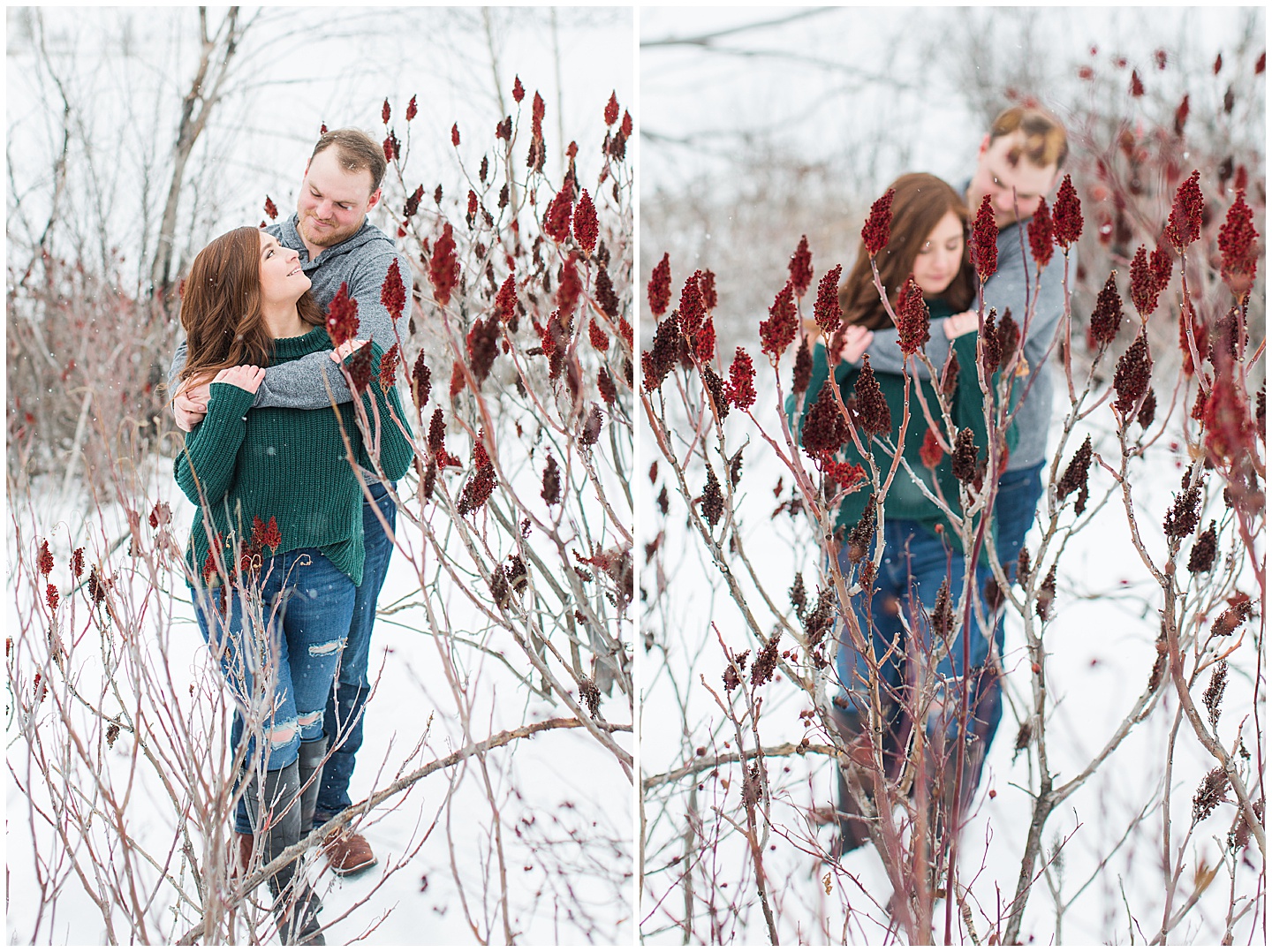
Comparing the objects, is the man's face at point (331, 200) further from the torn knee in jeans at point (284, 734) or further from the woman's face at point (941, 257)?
the woman's face at point (941, 257)

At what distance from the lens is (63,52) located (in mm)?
1611

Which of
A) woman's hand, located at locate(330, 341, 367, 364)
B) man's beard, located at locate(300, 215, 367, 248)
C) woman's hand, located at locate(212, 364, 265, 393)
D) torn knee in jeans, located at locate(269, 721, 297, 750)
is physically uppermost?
man's beard, located at locate(300, 215, 367, 248)

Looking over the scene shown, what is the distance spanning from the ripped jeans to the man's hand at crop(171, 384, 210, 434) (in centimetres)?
26

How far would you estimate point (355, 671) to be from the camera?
1.52 m

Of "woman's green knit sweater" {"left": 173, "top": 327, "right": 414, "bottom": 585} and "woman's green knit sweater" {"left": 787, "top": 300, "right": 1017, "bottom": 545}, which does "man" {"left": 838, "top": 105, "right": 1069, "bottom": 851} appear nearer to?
"woman's green knit sweater" {"left": 787, "top": 300, "right": 1017, "bottom": 545}

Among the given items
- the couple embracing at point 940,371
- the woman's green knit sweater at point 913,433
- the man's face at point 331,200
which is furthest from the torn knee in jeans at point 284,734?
the woman's green knit sweater at point 913,433

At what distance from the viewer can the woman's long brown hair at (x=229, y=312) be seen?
1.39 meters

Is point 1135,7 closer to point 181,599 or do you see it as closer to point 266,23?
point 266,23

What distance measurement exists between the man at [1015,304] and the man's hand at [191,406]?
1.12 metres

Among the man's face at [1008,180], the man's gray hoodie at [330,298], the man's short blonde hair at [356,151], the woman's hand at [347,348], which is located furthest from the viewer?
the man's face at [1008,180]

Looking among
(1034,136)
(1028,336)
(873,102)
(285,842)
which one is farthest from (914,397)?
(285,842)

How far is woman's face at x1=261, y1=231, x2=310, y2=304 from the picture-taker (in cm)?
140

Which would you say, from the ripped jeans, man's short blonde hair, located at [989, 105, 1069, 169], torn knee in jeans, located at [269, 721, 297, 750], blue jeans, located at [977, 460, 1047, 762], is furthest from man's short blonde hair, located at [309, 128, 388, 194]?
blue jeans, located at [977, 460, 1047, 762]

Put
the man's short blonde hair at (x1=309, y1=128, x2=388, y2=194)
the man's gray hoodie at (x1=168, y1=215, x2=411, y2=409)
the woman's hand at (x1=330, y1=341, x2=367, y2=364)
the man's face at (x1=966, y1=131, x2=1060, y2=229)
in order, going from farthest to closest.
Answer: the man's face at (x1=966, y1=131, x2=1060, y2=229), the man's short blonde hair at (x1=309, y1=128, x2=388, y2=194), the man's gray hoodie at (x1=168, y1=215, x2=411, y2=409), the woman's hand at (x1=330, y1=341, x2=367, y2=364)
